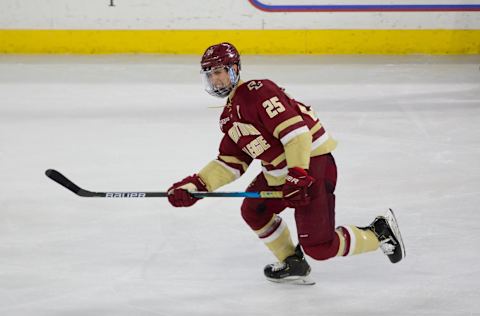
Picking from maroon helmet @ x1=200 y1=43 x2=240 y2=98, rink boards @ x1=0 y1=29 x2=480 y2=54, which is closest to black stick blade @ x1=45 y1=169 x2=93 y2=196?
maroon helmet @ x1=200 y1=43 x2=240 y2=98

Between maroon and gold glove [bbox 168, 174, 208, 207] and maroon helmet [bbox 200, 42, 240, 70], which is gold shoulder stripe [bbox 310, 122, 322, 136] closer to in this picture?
maroon helmet [bbox 200, 42, 240, 70]

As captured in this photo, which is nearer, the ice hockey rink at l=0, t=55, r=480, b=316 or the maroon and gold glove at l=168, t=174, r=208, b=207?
the maroon and gold glove at l=168, t=174, r=208, b=207

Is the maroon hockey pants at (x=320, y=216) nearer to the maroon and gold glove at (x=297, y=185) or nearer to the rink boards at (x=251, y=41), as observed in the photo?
the maroon and gold glove at (x=297, y=185)

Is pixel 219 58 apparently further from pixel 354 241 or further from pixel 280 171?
pixel 354 241

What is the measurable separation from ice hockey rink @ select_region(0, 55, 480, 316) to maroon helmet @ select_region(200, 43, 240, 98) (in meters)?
0.68

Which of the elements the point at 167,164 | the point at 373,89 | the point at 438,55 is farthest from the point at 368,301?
the point at 438,55

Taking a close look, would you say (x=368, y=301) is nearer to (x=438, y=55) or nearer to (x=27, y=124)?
(x=27, y=124)

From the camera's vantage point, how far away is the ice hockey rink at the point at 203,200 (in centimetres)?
293

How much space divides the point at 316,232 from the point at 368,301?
29cm

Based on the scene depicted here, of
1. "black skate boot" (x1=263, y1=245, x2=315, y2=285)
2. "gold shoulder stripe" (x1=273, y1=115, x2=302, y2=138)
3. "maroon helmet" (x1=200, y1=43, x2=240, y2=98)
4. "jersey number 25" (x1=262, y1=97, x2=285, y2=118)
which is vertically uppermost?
"maroon helmet" (x1=200, y1=43, x2=240, y2=98)

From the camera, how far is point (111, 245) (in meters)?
3.42

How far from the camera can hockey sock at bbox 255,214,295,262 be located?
299cm

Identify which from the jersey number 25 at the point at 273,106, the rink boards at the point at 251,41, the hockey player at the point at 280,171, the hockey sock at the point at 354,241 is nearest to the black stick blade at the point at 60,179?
the hockey player at the point at 280,171

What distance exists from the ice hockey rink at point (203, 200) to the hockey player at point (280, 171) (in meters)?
0.14
